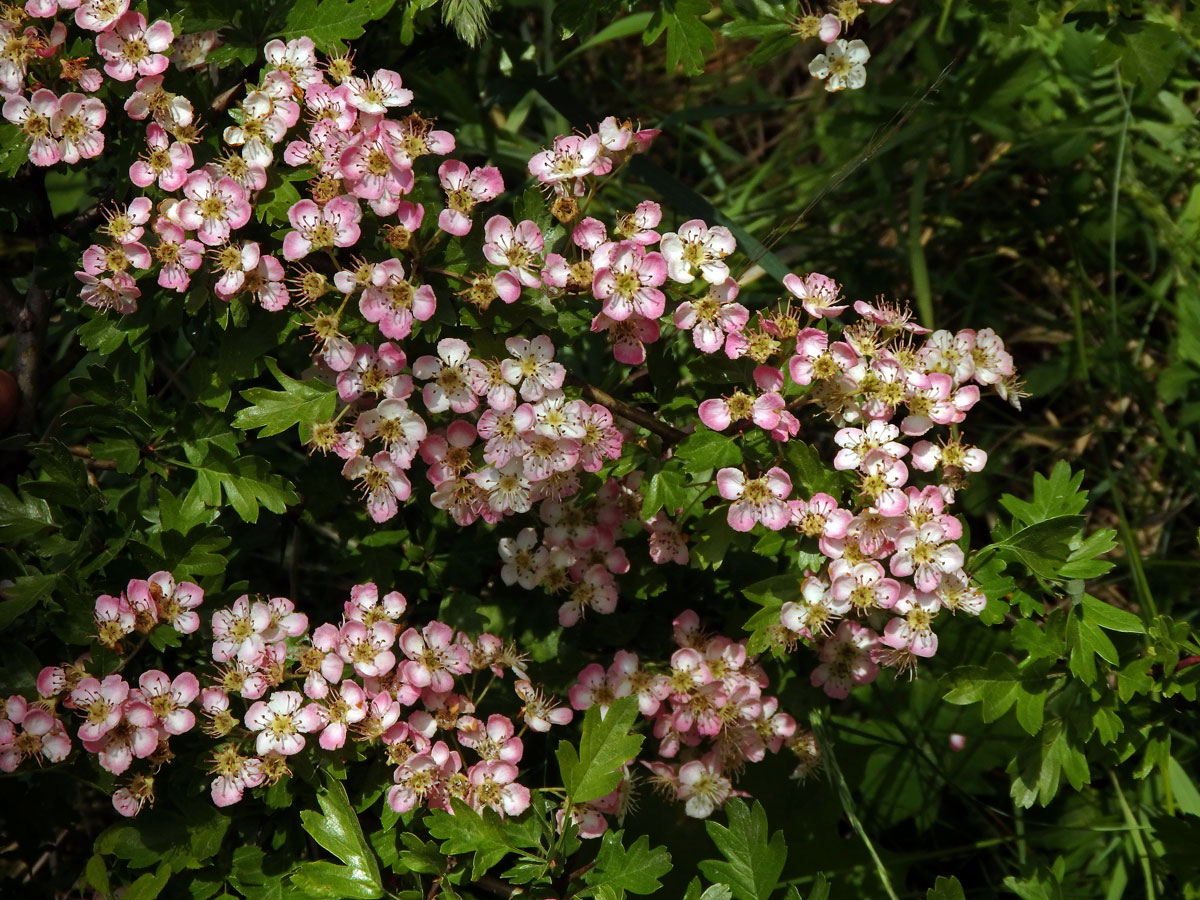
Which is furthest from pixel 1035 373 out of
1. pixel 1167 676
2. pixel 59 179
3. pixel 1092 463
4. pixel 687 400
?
pixel 59 179

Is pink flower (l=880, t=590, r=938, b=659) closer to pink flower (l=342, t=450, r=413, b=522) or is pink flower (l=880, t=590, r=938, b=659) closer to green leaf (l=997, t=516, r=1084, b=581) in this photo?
green leaf (l=997, t=516, r=1084, b=581)

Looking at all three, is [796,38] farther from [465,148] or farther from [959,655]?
[959,655]

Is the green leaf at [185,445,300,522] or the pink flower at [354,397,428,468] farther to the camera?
the green leaf at [185,445,300,522]

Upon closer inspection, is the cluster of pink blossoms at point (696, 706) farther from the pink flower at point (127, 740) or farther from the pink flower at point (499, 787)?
the pink flower at point (127, 740)

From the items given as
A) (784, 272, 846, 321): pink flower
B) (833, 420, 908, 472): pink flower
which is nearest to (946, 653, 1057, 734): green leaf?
(833, 420, 908, 472): pink flower

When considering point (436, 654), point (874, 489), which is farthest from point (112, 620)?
point (874, 489)
